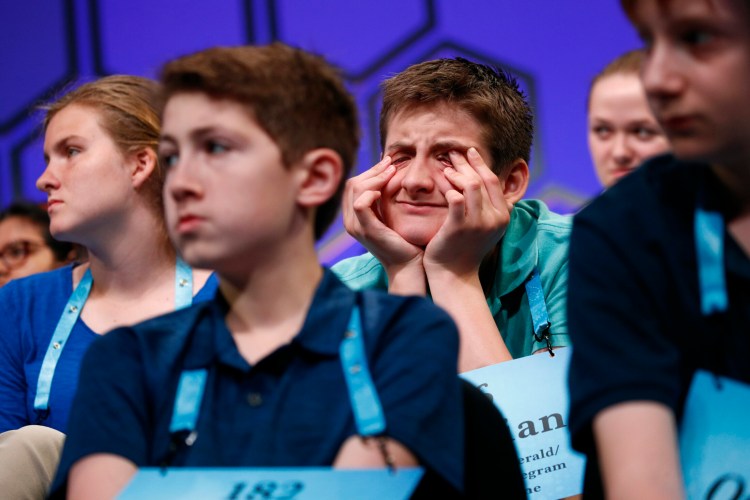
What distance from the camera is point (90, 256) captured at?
2402 mm

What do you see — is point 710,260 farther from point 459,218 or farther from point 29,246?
point 29,246

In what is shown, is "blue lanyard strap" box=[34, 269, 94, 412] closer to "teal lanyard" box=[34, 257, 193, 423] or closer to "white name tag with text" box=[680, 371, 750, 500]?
"teal lanyard" box=[34, 257, 193, 423]

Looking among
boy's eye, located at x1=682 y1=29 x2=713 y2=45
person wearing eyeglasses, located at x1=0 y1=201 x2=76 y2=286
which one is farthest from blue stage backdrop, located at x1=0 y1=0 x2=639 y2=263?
boy's eye, located at x1=682 y1=29 x2=713 y2=45

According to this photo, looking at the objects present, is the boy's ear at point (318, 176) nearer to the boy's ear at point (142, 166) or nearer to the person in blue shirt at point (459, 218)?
the person in blue shirt at point (459, 218)

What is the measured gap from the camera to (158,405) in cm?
136

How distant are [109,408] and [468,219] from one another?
1028mm

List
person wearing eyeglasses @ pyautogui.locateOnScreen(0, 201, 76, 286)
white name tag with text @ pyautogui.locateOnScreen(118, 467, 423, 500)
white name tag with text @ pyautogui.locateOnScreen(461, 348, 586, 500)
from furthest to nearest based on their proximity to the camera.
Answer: person wearing eyeglasses @ pyautogui.locateOnScreen(0, 201, 76, 286) < white name tag with text @ pyautogui.locateOnScreen(461, 348, 586, 500) < white name tag with text @ pyautogui.locateOnScreen(118, 467, 423, 500)

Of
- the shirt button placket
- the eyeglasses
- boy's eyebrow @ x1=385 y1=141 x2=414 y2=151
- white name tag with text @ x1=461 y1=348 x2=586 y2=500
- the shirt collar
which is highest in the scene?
the eyeglasses

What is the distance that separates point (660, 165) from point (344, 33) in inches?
103

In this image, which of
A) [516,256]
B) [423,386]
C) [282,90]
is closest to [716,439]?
[423,386]

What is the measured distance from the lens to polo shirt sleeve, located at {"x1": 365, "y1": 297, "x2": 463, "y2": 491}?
49.9 inches

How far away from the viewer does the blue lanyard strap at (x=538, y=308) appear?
86.3 inches

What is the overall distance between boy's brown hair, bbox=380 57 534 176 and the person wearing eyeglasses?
1634mm

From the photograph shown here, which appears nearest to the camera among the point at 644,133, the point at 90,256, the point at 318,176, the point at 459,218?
the point at 318,176
